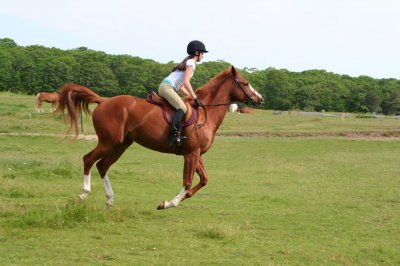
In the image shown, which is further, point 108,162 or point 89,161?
point 108,162

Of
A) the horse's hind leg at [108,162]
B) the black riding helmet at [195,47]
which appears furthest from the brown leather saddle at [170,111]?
the black riding helmet at [195,47]

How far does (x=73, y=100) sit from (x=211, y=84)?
8.30 feet

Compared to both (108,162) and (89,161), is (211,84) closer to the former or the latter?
(108,162)

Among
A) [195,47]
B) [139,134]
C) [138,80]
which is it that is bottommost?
[139,134]

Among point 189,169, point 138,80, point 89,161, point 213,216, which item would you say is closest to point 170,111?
point 189,169

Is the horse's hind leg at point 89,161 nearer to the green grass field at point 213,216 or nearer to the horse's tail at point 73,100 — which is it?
the green grass field at point 213,216

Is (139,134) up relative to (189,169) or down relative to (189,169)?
up

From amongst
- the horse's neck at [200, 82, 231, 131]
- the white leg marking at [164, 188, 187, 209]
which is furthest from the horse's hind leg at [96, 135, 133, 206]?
the horse's neck at [200, 82, 231, 131]

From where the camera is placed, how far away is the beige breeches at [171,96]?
9.02m

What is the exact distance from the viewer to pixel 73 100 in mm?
9789

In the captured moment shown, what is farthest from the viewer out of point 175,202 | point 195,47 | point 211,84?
point 211,84

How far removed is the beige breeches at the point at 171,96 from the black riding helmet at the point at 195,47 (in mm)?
722

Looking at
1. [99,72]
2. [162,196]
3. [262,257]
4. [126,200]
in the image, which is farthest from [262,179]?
[99,72]

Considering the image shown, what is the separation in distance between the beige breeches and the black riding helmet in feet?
2.37
